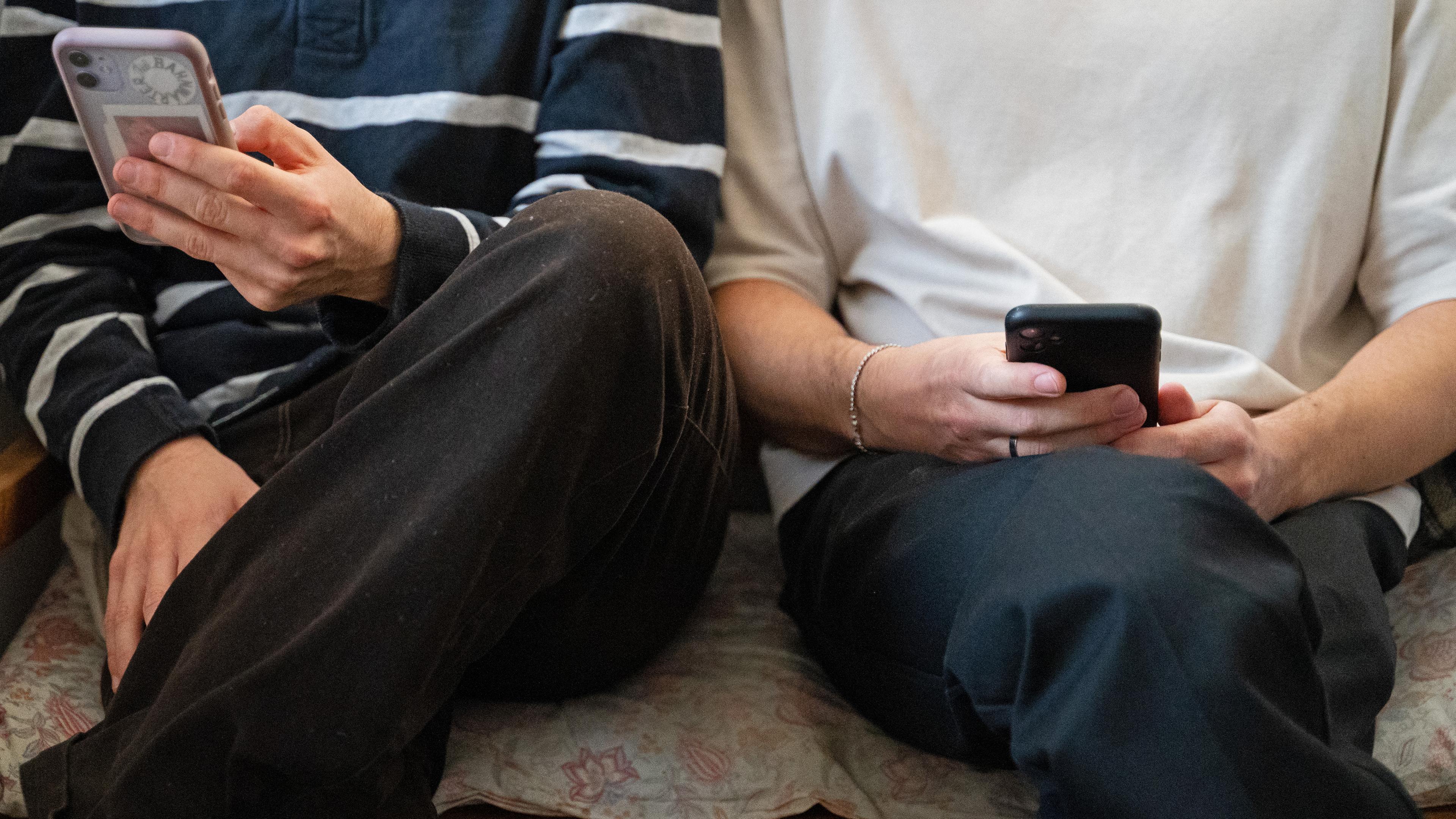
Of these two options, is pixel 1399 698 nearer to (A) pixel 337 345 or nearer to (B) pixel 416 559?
(B) pixel 416 559

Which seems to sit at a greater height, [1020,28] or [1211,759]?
[1020,28]

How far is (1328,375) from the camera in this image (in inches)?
38.3

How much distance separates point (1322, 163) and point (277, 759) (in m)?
0.91

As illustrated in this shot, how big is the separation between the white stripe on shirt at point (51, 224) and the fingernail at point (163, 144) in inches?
11.9

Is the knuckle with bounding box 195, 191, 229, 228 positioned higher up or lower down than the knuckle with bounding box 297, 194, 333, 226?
lower down

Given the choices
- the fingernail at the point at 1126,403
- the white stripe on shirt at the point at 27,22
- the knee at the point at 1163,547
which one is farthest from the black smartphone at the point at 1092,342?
the white stripe on shirt at the point at 27,22

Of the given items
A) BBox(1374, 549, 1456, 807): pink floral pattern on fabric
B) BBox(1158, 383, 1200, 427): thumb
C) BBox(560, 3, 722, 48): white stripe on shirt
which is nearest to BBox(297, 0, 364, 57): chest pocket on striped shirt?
BBox(560, 3, 722, 48): white stripe on shirt

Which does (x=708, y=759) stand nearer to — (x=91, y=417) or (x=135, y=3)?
(x=91, y=417)

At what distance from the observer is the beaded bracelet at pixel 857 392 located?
35.2 inches

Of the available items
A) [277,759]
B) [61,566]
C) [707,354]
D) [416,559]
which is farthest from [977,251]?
[61,566]

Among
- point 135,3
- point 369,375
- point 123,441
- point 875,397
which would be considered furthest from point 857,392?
point 135,3

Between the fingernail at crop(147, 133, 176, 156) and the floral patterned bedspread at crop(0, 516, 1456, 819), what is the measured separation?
1.43 ft

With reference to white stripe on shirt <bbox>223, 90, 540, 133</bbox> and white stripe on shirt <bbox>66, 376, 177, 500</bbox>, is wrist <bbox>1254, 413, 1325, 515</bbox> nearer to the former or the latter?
white stripe on shirt <bbox>223, 90, 540, 133</bbox>

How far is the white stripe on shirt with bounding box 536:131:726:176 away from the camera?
95 cm
